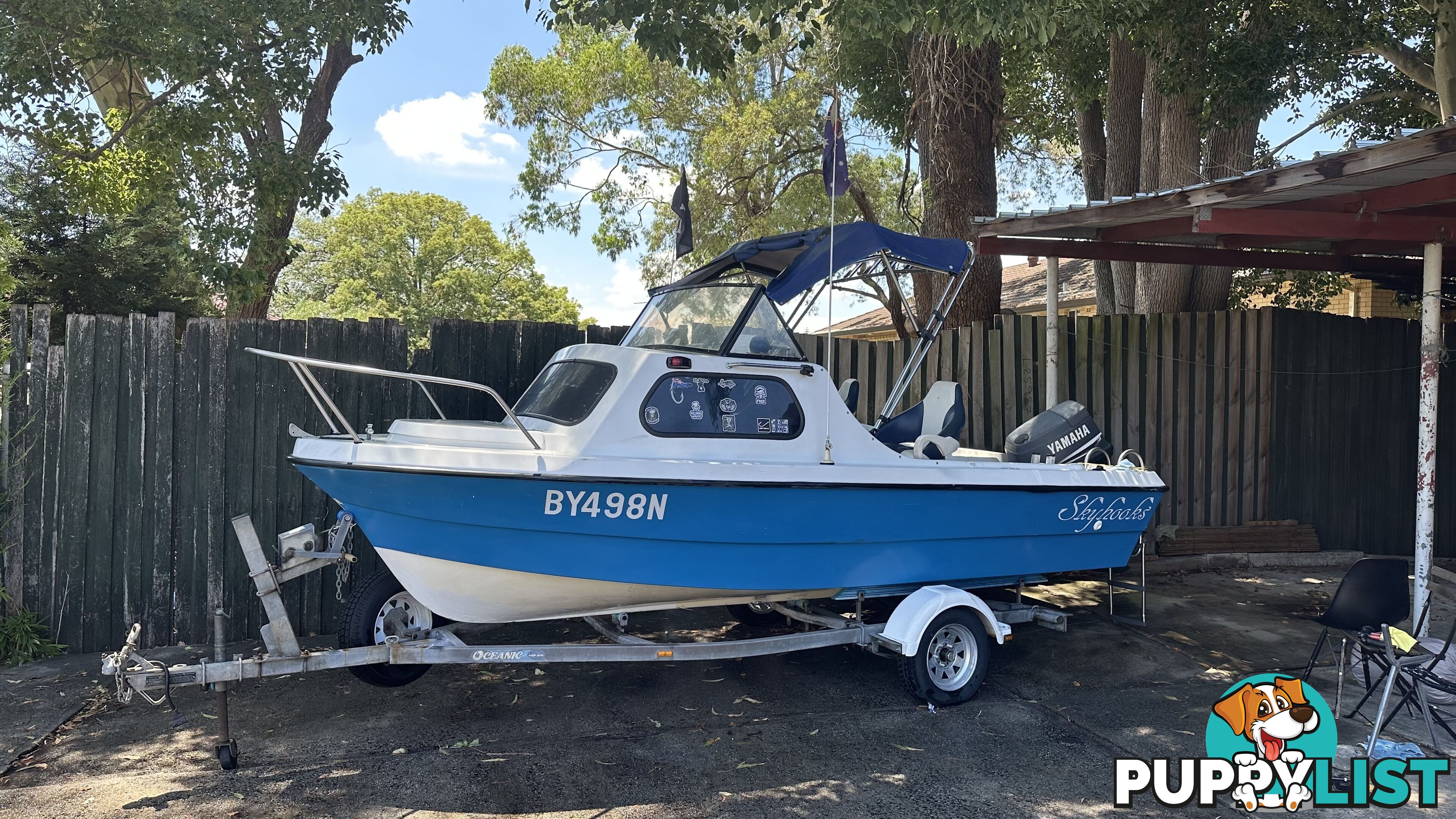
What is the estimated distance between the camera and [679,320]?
5.73 meters

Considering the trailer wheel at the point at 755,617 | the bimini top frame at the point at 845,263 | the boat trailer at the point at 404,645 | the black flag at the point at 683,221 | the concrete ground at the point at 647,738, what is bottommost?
the concrete ground at the point at 647,738

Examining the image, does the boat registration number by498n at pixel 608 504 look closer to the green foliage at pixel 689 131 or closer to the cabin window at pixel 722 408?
the cabin window at pixel 722 408

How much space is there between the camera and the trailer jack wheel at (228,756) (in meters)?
4.20

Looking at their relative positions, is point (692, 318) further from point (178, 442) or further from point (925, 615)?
point (178, 442)

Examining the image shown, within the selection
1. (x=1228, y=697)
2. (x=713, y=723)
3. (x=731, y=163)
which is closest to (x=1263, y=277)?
(x=731, y=163)

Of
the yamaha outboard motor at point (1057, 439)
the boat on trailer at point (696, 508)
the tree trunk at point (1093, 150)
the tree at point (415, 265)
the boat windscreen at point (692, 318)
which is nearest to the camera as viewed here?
the boat on trailer at point (696, 508)

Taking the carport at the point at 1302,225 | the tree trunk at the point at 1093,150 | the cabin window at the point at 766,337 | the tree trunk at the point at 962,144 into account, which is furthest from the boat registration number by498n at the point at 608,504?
the tree trunk at the point at 1093,150

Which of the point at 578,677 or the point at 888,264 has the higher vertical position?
the point at 888,264

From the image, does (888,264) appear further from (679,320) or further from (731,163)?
(731,163)

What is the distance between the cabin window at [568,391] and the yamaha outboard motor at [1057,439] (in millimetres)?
2810

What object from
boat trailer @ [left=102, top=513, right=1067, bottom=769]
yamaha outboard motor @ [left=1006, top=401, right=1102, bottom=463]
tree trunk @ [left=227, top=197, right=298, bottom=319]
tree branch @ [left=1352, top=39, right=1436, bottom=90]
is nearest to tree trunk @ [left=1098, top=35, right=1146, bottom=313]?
tree branch @ [left=1352, top=39, right=1436, bottom=90]

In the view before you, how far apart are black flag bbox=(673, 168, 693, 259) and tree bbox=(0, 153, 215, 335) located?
5.69 meters

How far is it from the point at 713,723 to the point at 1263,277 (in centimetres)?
1341

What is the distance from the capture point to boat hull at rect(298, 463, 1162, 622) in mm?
4523
